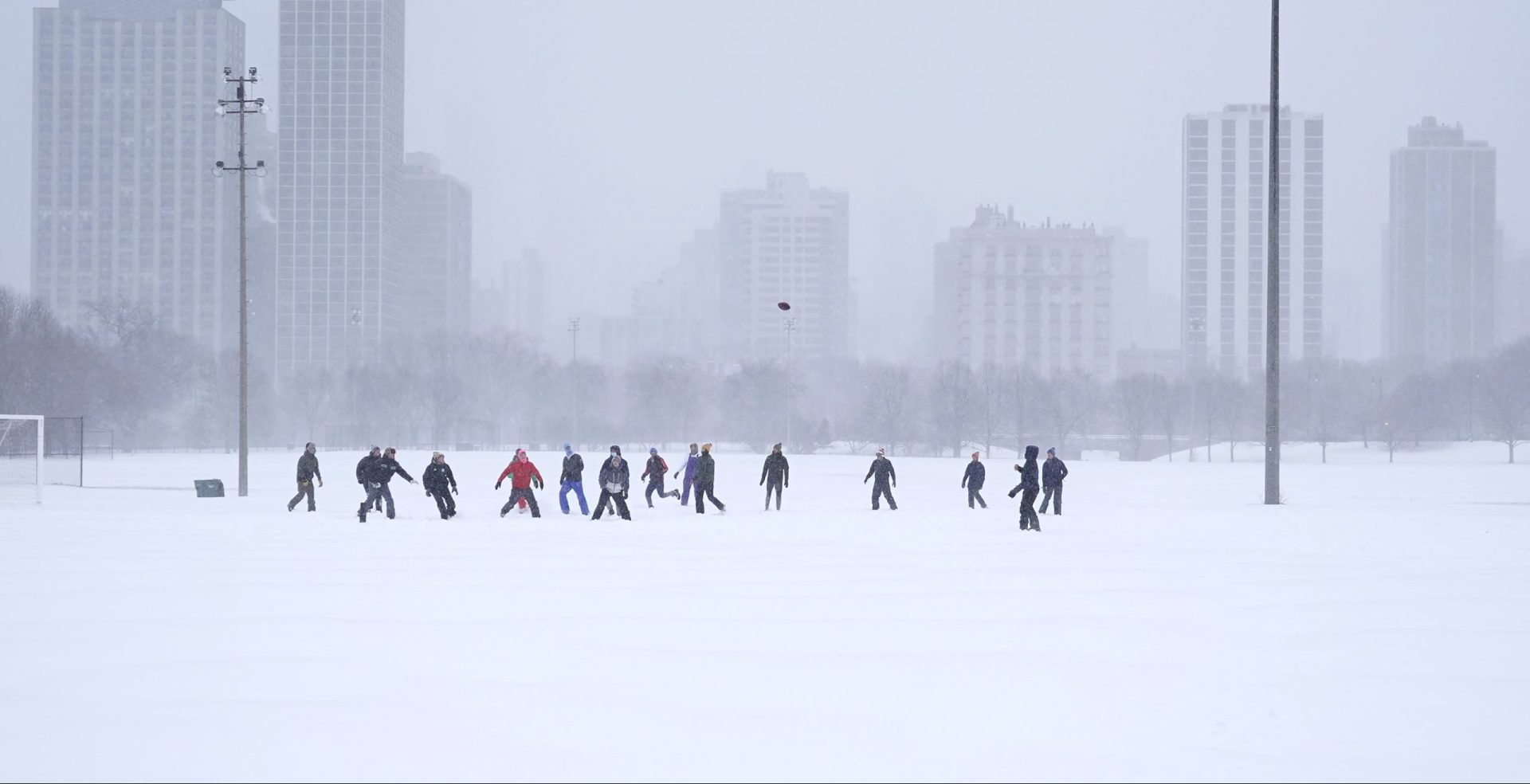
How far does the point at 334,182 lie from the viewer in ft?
644

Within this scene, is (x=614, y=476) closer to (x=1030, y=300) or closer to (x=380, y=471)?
(x=380, y=471)

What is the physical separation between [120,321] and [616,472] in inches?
3296

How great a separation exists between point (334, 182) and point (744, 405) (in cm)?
11718

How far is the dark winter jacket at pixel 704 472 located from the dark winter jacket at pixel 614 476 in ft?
5.90

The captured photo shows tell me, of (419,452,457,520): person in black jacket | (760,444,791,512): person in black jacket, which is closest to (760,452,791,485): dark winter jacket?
(760,444,791,512): person in black jacket

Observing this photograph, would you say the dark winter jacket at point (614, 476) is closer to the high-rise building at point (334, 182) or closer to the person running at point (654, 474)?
the person running at point (654, 474)

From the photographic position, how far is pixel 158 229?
650ft

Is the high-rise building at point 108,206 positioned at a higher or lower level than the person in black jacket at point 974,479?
higher

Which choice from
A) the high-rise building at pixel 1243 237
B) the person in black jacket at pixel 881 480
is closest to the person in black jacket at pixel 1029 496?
the person in black jacket at pixel 881 480

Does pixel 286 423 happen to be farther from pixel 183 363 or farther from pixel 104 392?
pixel 104 392

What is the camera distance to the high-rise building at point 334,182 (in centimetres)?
19025

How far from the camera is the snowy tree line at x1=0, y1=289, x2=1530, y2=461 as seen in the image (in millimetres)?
93188

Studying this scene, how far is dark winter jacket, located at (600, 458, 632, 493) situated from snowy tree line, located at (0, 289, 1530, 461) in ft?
209

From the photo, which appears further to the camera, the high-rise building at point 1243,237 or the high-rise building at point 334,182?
the high-rise building at point 334,182
